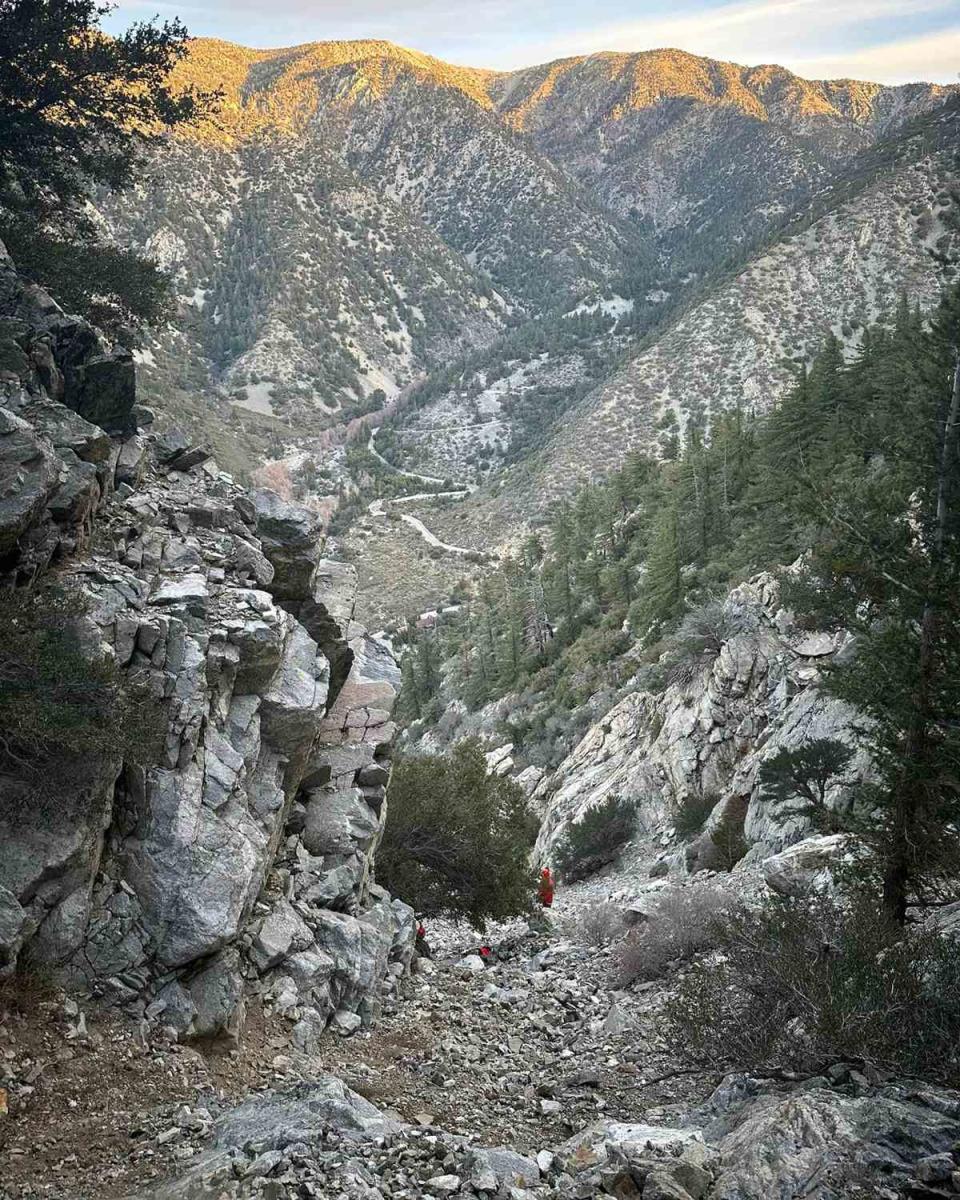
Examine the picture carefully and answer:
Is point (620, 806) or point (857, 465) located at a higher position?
point (857, 465)

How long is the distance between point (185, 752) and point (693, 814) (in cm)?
1758

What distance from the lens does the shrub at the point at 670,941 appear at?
1312 cm

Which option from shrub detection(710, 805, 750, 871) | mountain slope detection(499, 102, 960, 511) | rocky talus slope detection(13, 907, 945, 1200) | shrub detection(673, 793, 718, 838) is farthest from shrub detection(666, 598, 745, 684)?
mountain slope detection(499, 102, 960, 511)

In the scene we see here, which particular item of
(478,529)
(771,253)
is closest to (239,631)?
(478,529)

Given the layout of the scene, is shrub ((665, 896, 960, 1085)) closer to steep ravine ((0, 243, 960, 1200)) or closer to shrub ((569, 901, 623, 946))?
steep ravine ((0, 243, 960, 1200))

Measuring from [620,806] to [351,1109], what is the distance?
2120 centimetres

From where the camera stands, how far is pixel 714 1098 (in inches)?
301

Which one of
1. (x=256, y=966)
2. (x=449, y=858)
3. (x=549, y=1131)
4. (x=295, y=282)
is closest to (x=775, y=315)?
(x=449, y=858)

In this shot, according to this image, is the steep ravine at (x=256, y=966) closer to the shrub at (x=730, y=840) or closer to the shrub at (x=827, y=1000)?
the shrub at (x=827, y=1000)

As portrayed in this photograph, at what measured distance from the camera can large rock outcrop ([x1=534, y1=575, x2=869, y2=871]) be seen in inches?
752

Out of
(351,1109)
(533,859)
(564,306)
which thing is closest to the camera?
(351,1109)

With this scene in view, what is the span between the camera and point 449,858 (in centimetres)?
1709

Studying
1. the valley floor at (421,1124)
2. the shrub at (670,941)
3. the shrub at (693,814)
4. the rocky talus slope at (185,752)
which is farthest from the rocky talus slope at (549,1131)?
the shrub at (693,814)

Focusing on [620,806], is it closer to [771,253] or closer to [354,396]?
[771,253]
